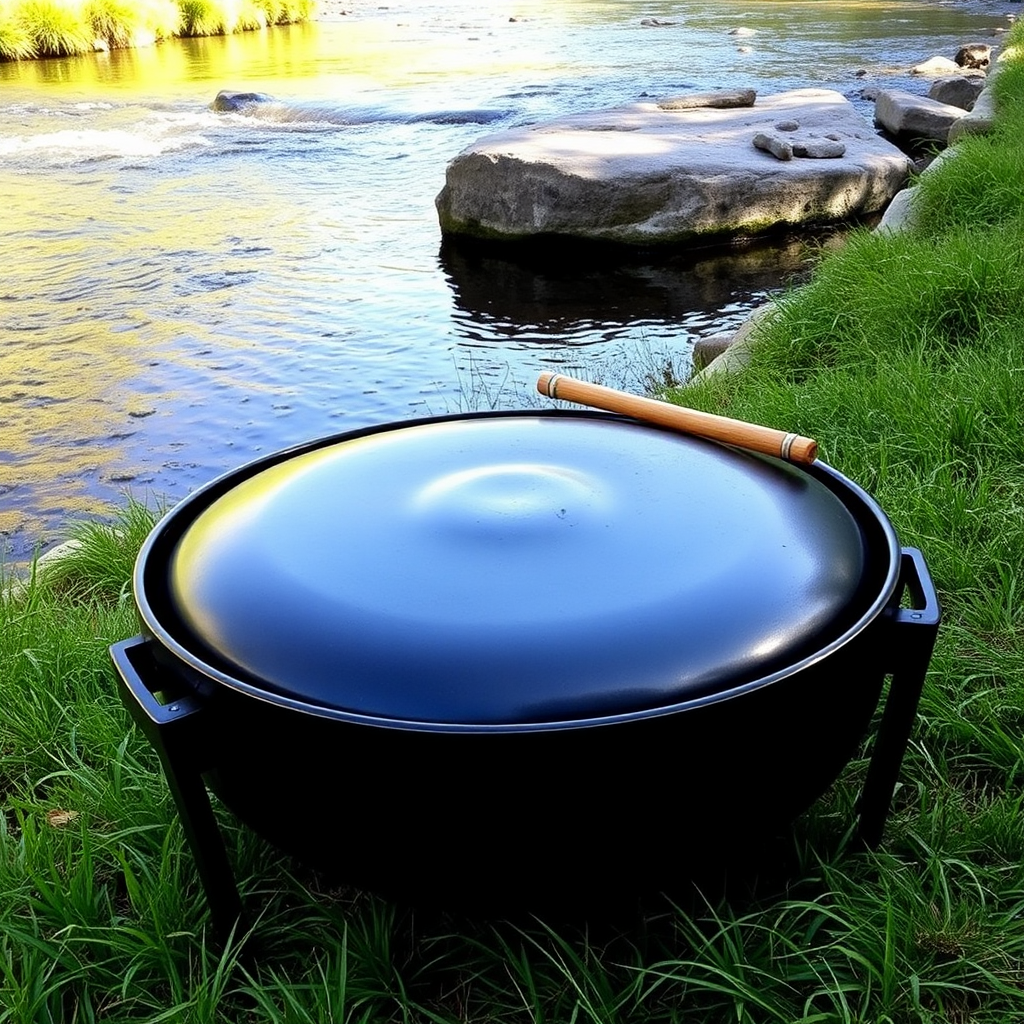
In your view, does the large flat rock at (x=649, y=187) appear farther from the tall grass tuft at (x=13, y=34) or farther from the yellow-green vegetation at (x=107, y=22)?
the yellow-green vegetation at (x=107, y=22)

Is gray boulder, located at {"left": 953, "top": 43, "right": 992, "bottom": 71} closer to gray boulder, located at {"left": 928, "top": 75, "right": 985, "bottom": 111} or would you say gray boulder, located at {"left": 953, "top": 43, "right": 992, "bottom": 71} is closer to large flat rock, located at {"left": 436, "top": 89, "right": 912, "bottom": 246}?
gray boulder, located at {"left": 928, "top": 75, "right": 985, "bottom": 111}

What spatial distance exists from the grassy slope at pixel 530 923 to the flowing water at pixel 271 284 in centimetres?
258

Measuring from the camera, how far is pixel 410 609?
1.31 meters

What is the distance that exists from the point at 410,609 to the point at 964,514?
1836mm

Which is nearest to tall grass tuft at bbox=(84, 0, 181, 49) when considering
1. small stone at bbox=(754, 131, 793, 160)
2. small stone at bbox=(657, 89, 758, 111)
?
small stone at bbox=(657, 89, 758, 111)

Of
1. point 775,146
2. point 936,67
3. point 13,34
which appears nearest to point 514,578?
point 775,146

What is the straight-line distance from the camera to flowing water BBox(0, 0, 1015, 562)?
546 centimetres

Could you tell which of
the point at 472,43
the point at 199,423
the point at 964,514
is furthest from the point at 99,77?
the point at 964,514

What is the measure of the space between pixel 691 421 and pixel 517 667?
0.65 metres

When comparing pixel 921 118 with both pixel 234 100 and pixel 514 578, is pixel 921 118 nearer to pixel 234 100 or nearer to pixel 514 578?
pixel 234 100

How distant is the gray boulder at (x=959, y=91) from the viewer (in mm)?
11836

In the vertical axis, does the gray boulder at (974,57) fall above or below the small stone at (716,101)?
above

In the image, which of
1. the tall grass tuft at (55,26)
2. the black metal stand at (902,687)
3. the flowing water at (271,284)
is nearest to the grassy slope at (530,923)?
the black metal stand at (902,687)

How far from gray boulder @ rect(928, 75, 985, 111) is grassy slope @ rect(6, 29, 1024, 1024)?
1090 cm
